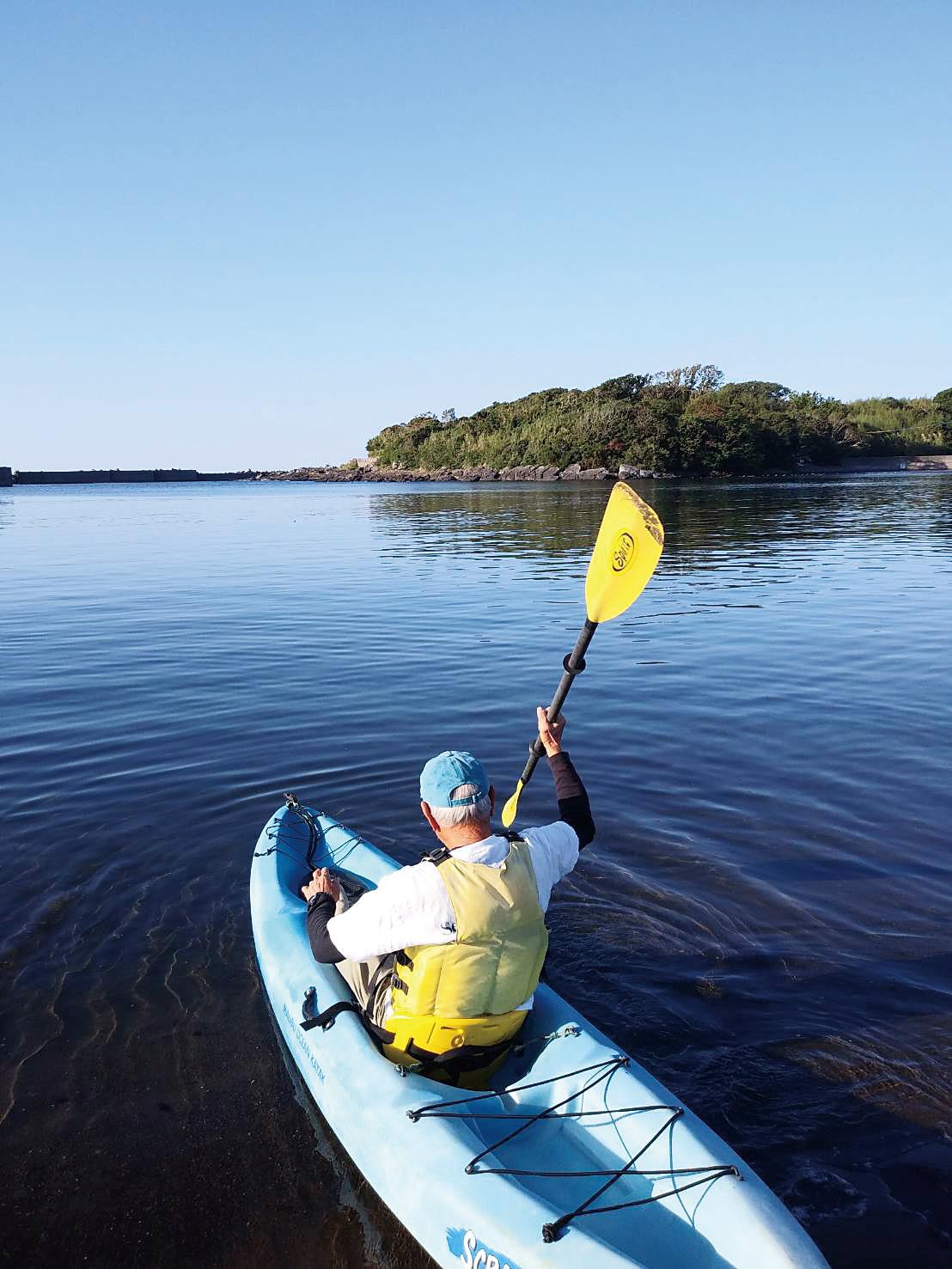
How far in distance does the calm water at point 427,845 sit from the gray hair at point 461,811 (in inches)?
64.1

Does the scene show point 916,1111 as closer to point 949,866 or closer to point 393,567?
point 949,866

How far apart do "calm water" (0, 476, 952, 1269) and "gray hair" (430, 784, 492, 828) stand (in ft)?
5.34

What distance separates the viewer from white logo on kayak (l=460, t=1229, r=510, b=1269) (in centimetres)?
290

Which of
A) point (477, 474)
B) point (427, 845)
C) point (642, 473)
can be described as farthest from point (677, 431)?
point (427, 845)

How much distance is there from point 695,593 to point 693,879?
39.5 ft

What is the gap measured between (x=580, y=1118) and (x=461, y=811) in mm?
1286

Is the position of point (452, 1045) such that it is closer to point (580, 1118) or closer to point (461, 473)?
point (580, 1118)

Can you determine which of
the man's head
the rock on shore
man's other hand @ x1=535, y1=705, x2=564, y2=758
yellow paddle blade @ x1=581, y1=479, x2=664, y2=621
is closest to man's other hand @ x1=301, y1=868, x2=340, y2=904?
the man's head

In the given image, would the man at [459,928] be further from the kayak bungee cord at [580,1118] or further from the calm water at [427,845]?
the calm water at [427,845]

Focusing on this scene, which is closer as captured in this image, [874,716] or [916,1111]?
[916,1111]

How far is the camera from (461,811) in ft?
10.9

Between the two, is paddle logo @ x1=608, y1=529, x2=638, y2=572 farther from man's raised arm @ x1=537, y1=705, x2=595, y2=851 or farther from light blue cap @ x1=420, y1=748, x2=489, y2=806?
light blue cap @ x1=420, y1=748, x2=489, y2=806

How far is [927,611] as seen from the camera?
50.2ft

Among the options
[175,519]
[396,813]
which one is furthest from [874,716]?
[175,519]
